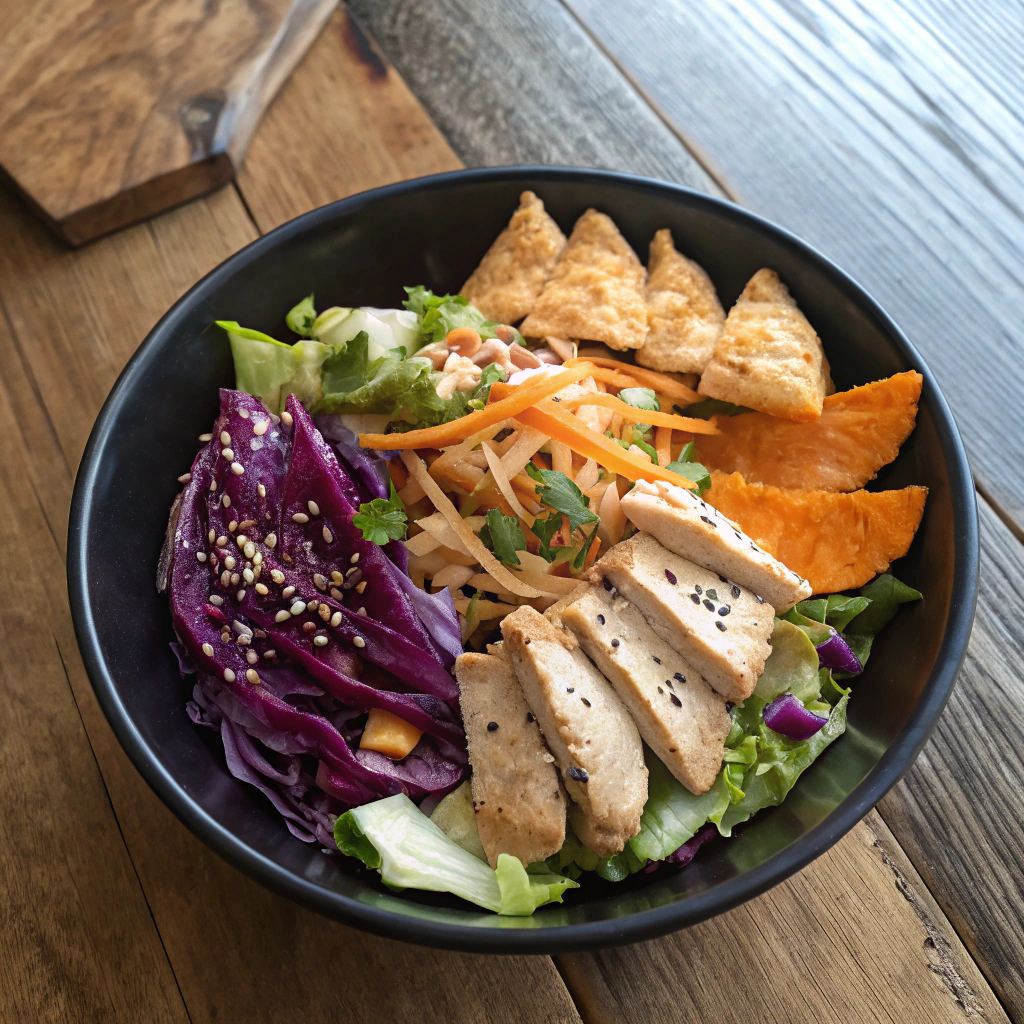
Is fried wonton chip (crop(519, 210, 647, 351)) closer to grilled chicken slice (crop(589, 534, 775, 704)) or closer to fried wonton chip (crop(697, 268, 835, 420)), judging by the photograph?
fried wonton chip (crop(697, 268, 835, 420))

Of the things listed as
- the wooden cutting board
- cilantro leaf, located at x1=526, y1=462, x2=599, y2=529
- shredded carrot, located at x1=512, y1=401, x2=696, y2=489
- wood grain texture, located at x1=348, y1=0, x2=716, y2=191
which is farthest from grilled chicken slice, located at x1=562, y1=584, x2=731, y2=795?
the wooden cutting board

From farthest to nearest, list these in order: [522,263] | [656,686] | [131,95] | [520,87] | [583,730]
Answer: [520,87] → [131,95] → [522,263] → [656,686] → [583,730]

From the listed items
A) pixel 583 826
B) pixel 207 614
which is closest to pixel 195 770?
pixel 207 614

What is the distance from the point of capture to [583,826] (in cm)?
239

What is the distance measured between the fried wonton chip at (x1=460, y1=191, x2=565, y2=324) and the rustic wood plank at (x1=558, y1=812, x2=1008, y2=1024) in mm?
2196

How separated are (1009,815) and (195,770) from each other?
8.47 ft

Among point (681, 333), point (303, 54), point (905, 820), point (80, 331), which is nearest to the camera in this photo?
point (905, 820)

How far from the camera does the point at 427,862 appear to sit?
7.63 feet

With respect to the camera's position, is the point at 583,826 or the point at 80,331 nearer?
the point at 583,826

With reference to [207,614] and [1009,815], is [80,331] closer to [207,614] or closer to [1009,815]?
[207,614]

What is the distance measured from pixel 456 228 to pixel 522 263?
31 centimetres

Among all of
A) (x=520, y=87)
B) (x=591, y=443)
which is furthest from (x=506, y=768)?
(x=520, y=87)

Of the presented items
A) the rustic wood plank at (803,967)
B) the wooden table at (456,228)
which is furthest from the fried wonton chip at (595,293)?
the rustic wood plank at (803,967)

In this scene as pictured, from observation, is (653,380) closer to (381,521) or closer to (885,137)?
(381,521)
